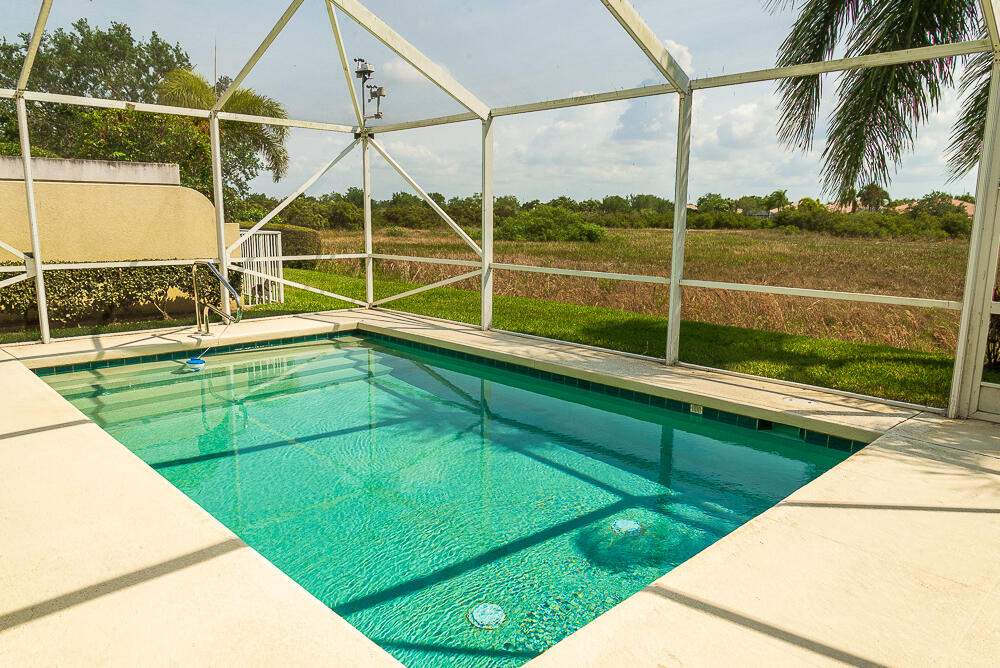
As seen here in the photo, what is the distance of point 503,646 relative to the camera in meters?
2.44

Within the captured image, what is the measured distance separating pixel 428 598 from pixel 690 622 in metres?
1.17

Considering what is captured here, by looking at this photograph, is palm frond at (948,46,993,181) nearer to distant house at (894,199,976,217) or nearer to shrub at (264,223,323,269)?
distant house at (894,199,976,217)

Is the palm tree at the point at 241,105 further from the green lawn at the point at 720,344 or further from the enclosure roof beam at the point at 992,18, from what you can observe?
the enclosure roof beam at the point at 992,18

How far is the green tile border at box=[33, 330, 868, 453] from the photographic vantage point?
443cm

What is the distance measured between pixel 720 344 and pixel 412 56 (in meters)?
4.37

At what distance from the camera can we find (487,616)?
261 centimetres

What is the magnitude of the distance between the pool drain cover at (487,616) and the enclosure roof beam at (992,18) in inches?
173

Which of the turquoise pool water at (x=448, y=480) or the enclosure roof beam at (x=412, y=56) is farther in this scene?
the enclosure roof beam at (x=412, y=56)

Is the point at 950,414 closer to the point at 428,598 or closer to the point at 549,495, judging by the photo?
the point at 549,495

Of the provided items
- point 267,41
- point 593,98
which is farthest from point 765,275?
point 267,41

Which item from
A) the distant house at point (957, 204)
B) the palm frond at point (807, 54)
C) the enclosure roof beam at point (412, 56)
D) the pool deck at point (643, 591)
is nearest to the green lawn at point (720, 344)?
the distant house at point (957, 204)

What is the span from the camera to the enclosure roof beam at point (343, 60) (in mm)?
6383

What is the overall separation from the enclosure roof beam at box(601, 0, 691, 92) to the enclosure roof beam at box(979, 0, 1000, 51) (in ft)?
6.85

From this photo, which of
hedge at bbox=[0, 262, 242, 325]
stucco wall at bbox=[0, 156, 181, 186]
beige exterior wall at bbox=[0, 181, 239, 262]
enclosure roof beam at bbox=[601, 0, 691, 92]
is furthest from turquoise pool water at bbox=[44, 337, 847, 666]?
stucco wall at bbox=[0, 156, 181, 186]
